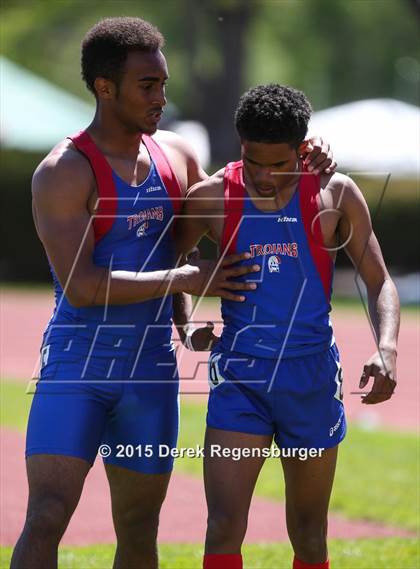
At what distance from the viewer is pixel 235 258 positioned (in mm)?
5082

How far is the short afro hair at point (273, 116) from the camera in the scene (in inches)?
196

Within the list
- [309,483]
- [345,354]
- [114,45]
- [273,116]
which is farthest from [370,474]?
[345,354]

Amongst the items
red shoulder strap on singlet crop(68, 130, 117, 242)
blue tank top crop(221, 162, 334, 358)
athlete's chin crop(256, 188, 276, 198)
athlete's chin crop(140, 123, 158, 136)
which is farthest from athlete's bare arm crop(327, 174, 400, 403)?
red shoulder strap on singlet crop(68, 130, 117, 242)

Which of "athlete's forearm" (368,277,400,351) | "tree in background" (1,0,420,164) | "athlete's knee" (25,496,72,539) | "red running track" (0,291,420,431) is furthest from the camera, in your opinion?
"tree in background" (1,0,420,164)

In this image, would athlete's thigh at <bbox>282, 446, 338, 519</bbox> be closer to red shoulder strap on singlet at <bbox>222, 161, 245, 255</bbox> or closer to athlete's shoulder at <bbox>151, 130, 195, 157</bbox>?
red shoulder strap on singlet at <bbox>222, 161, 245, 255</bbox>

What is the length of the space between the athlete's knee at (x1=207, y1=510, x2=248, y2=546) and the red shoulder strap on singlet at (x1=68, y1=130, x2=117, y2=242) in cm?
130

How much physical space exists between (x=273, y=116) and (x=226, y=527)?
170cm

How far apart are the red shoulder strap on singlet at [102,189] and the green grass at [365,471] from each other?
4027mm

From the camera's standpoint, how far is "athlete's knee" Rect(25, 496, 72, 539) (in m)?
4.75

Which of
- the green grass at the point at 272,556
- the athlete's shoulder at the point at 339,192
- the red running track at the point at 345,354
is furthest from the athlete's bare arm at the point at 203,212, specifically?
the red running track at the point at 345,354

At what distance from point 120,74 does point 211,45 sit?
44388mm

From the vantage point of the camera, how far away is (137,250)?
17.2 feet

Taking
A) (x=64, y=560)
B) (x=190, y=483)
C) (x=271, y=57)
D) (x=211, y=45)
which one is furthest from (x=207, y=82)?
(x=64, y=560)
